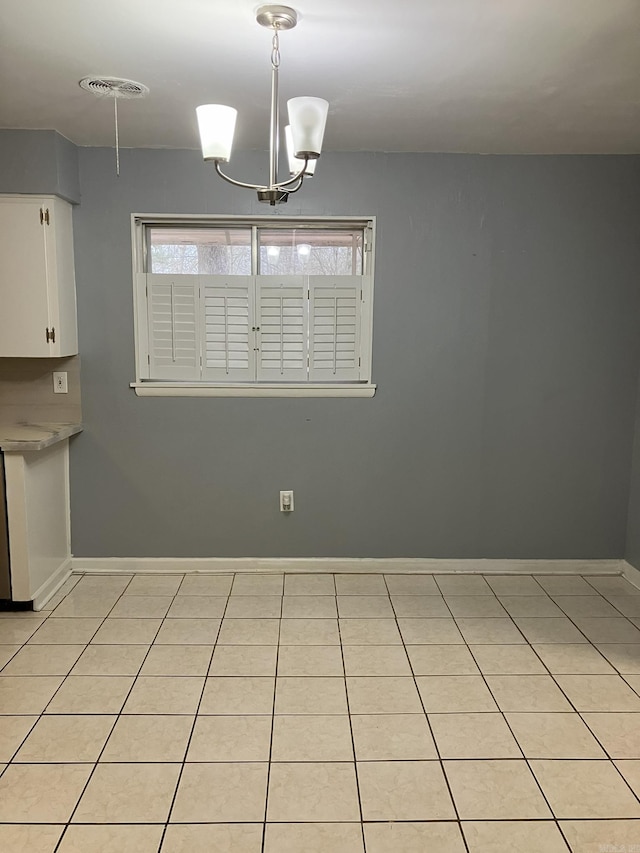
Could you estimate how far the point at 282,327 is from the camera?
348 centimetres

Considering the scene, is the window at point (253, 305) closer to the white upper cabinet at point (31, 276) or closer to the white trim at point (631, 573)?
the white upper cabinet at point (31, 276)

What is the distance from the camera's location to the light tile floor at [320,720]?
181cm

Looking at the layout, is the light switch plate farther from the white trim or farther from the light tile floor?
the white trim

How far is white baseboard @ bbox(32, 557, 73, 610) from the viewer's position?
3.17 metres

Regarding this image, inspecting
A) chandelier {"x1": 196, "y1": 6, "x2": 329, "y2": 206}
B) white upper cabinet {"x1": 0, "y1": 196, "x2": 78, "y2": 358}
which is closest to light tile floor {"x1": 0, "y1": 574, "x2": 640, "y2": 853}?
white upper cabinet {"x1": 0, "y1": 196, "x2": 78, "y2": 358}

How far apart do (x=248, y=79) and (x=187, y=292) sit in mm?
1290

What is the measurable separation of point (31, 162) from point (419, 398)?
231 cm

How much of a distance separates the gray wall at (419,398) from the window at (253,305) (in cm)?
9

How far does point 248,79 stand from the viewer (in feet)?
7.78

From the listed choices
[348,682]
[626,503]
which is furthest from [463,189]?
[348,682]

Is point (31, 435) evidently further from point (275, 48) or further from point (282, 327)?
point (275, 48)

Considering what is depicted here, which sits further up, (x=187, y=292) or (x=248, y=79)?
(x=248, y=79)

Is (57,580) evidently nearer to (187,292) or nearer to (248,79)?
(187,292)

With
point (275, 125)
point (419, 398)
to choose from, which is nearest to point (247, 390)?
point (419, 398)
